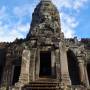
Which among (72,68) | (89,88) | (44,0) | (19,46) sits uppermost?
(44,0)

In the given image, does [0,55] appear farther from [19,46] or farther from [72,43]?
[72,43]

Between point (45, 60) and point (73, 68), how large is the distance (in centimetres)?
272

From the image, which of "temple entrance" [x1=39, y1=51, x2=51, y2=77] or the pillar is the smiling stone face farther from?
the pillar

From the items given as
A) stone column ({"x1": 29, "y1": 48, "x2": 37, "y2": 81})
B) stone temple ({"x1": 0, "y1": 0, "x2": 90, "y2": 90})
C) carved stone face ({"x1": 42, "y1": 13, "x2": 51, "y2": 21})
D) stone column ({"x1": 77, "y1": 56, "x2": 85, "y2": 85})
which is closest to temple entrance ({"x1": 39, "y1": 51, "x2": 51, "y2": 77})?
stone temple ({"x1": 0, "y1": 0, "x2": 90, "y2": 90})

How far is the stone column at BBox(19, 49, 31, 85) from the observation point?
20.9 meters

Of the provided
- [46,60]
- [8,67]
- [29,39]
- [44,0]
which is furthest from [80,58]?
[44,0]

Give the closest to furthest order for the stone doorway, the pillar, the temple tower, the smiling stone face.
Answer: the temple tower < the pillar < the stone doorway < the smiling stone face

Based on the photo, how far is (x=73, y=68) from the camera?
2509cm

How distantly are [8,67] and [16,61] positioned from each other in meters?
0.93

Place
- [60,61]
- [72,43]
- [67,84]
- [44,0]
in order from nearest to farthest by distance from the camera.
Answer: [67,84], [60,61], [72,43], [44,0]

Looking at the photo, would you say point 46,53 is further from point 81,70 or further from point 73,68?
point 81,70

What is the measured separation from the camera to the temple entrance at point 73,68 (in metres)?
24.3

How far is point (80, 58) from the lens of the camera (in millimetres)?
25109

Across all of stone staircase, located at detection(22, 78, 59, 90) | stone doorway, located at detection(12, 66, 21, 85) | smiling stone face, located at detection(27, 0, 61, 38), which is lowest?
stone staircase, located at detection(22, 78, 59, 90)
